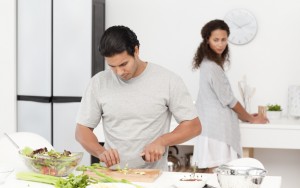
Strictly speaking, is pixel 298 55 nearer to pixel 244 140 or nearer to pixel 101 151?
pixel 244 140

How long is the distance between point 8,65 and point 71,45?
0.53m

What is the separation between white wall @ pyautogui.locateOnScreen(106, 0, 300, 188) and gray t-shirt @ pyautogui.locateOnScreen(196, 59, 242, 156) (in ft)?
3.12

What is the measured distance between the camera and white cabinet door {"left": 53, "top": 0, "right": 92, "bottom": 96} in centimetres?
447

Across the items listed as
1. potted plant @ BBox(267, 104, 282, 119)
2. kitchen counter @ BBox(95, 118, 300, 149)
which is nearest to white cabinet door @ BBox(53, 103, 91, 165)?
kitchen counter @ BBox(95, 118, 300, 149)

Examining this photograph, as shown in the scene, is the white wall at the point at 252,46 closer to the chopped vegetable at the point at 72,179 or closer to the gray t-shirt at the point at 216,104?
the gray t-shirt at the point at 216,104

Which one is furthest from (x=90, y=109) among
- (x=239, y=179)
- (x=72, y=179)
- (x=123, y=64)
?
(x=239, y=179)

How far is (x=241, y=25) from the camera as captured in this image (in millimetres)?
4836

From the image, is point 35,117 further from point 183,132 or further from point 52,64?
point 183,132

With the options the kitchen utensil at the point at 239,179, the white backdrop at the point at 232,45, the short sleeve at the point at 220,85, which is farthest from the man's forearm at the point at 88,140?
the white backdrop at the point at 232,45

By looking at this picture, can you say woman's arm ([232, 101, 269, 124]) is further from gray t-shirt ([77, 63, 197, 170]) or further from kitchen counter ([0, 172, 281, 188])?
kitchen counter ([0, 172, 281, 188])

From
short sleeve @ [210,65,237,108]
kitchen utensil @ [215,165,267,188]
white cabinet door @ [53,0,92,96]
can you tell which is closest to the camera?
kitchen utensil @ [215,165,267,188]

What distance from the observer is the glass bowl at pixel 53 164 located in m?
2.27

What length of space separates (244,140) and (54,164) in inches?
88.3

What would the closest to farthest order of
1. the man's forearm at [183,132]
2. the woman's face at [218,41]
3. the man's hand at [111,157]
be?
the man's hand at [111,157] < the man's forearm at [183,132] < the woman's face at [218,41]
